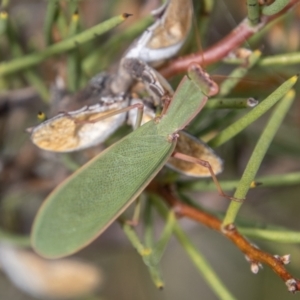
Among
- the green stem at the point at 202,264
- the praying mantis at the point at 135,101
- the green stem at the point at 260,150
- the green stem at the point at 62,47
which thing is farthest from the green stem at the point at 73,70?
the green stem at the point at 260,150

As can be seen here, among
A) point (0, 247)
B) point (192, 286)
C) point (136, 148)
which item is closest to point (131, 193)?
point (136, 148)

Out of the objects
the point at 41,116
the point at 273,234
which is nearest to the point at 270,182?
the point at 273,234

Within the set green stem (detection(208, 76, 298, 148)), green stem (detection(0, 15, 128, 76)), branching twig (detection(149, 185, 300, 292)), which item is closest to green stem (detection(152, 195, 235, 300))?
branching twig (detection(149, 185, 300, 292))

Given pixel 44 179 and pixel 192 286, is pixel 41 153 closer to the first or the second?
pixel 44 179

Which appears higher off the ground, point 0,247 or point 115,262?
point 0,247

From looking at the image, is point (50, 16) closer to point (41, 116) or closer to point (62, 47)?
point (62, 47)

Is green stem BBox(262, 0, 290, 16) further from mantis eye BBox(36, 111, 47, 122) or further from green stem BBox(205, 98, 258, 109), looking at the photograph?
mantis eye BBox(36, 111, 47, 122)

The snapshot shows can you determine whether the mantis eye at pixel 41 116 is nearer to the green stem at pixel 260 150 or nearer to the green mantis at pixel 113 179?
the green mantis at pixel 113 179
